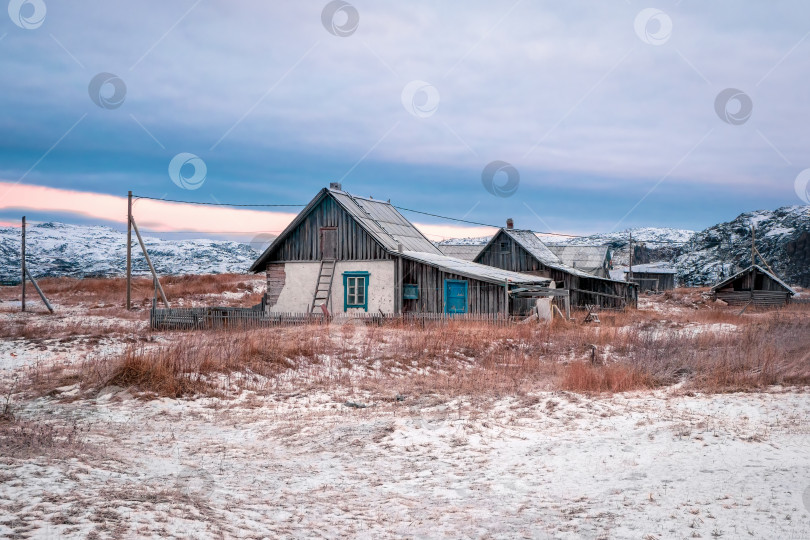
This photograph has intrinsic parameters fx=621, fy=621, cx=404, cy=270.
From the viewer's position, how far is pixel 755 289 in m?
40.2

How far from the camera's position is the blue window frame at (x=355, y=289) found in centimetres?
2627

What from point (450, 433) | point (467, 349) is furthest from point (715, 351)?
point (450, 433)

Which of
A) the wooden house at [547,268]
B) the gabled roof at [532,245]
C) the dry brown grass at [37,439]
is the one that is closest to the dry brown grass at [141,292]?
the wooden house at [547,268]

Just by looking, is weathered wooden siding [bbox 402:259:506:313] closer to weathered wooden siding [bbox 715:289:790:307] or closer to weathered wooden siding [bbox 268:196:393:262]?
weathered wooden siding [bbox 268:196:393:262]

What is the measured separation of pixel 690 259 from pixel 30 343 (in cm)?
11532

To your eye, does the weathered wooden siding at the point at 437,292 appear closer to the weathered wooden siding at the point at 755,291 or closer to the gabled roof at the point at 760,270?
the gabled roof at the point at 760,270

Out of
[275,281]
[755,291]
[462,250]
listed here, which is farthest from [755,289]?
[275,281]

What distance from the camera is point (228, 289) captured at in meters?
46.7

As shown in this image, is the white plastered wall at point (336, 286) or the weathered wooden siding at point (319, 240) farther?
the weathered wooden siding at point (319, 240)

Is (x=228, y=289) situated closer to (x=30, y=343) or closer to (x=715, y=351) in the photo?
(x=30, y=343)

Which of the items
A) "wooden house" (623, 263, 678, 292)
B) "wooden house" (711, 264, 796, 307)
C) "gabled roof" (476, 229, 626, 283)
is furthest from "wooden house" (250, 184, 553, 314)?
"wooden house" (623, 263, 678, 292)

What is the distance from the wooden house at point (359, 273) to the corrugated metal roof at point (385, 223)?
0.07 metres

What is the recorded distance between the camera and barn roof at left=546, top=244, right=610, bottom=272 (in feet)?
159

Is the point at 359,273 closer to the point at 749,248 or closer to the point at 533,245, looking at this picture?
the point at 533,245
